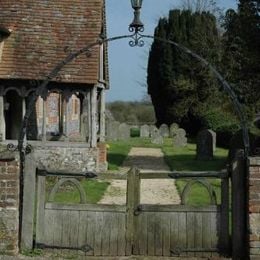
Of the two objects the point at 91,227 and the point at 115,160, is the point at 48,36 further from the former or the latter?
the point at 91,227

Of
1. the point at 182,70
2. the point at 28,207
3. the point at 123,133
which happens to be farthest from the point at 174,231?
the point at 182,70

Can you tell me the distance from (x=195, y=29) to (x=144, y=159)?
22878 millimetres

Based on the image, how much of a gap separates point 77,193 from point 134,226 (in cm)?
617

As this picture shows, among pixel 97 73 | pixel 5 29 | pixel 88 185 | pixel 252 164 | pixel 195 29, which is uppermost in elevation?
pixel 195 29

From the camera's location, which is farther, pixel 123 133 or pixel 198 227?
pixel 123 133

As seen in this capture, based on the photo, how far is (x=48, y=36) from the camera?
19156 mm

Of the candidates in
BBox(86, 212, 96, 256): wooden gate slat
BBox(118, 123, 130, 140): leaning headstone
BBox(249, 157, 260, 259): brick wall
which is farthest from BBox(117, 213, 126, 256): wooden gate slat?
BBox(118, 123, 130, 140): leaning headstone

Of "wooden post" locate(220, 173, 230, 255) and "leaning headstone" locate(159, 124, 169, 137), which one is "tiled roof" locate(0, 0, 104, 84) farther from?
"leaning headstone" locate(159, 124, 169, 137)

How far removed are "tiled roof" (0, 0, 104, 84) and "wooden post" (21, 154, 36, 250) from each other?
10294mm

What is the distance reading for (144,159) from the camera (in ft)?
81.1

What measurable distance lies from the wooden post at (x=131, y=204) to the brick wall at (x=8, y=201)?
1.52 metres

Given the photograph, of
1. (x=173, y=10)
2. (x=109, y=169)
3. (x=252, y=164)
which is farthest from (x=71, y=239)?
(x=173, y=10)

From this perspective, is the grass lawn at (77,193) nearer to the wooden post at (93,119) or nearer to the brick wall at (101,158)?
the wooden post at (93,119)

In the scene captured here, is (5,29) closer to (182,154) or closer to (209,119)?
(182,154)
